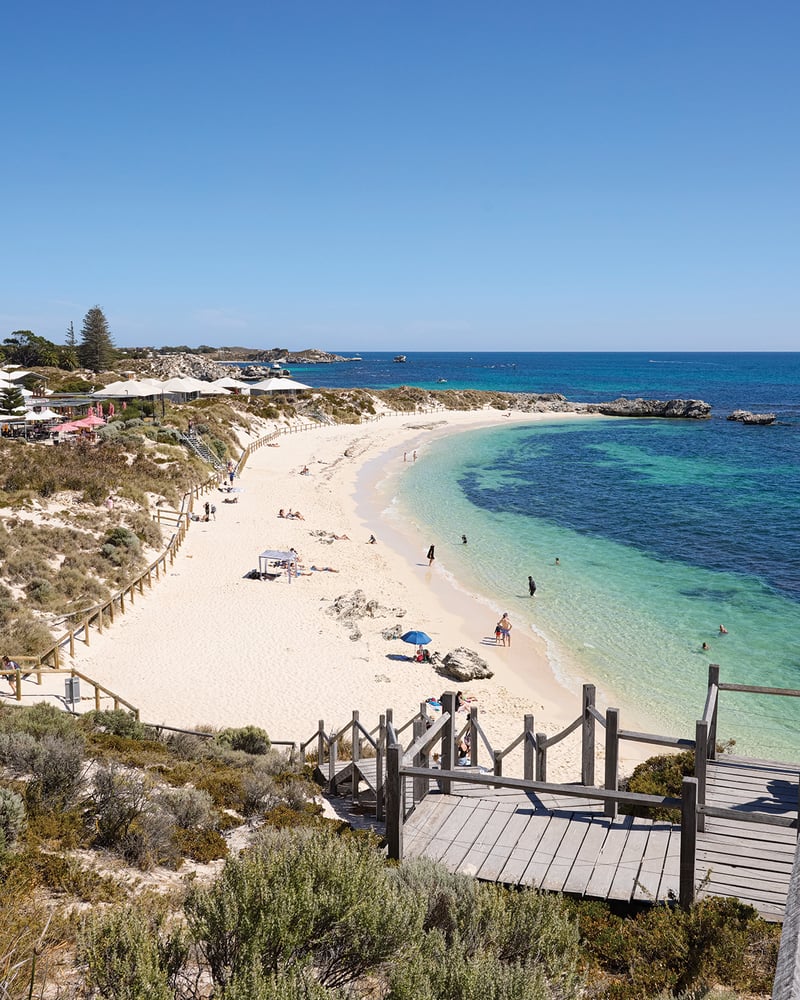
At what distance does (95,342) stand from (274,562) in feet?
204

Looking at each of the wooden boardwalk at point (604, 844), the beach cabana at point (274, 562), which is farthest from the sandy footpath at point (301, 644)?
the wooden boardwalk at point (604, 844)

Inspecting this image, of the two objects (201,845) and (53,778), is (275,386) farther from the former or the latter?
(201,845)

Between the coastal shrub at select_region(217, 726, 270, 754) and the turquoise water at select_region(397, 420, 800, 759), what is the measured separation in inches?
316

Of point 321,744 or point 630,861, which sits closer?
point 630,861

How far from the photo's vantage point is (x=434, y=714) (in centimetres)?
1503

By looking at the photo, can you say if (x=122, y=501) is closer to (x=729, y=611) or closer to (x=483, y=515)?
(x=483, y=515)

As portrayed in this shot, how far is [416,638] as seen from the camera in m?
19.0

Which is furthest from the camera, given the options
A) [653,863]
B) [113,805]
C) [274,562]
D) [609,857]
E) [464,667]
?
[274,562]

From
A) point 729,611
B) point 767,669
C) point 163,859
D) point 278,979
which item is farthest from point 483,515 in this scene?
point 278,979

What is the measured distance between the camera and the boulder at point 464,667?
1745 centimetres

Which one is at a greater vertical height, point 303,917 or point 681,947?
point 303,917

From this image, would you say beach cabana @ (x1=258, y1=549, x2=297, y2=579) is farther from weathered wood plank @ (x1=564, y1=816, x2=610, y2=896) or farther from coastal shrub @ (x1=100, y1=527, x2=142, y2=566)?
weathered wood plank @ (x1=564, y1=816, x2=610, y2=896)

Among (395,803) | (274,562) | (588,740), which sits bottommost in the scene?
(274,562)

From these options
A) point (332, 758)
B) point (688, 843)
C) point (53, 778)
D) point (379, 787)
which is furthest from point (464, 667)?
point (688, 843)
